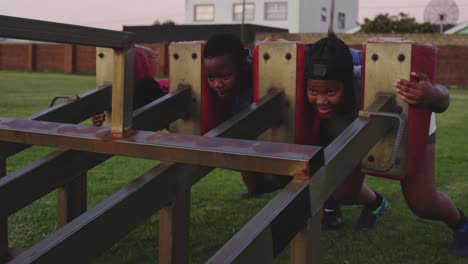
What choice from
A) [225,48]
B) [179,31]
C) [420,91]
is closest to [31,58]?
[179,31]

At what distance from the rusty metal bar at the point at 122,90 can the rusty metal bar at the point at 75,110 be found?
0.69 metres

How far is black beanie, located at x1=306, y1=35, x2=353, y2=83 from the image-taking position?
1910 mm

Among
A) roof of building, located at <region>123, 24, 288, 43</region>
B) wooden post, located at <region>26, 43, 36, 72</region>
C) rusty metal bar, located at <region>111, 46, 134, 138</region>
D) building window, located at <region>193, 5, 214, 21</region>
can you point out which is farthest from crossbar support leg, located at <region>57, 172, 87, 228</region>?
building window, located at <region>193, 5, 214, 21</region>

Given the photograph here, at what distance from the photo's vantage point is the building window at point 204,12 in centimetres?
4650

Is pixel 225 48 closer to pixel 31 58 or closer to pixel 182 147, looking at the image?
pixel 182 147

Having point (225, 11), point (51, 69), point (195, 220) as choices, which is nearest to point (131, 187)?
point (195, 220)

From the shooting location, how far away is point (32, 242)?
2537 mm

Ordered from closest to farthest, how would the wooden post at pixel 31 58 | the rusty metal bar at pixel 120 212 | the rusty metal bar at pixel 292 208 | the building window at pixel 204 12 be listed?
the rusty metal bar at pixel 292 208, the rusty metal bar at pixel 120 212, the wooden post at pixel 31 58, the building window at pixel 204 12

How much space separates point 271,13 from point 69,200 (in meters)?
43.0

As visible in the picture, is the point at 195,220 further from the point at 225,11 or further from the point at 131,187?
the point at 225,11

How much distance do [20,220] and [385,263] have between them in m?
1.74

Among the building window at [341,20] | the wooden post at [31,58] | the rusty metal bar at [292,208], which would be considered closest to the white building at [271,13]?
the building window at [341,20]

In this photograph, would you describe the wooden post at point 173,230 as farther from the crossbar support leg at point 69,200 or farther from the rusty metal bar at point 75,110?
the crossbar support leg at point 69,200

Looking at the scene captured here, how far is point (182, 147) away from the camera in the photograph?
1.30 meters
